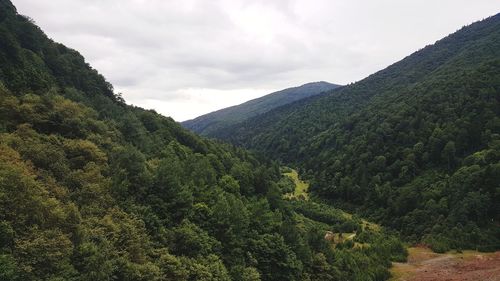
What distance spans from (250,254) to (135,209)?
47.8 ft

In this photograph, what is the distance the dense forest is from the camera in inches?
1240

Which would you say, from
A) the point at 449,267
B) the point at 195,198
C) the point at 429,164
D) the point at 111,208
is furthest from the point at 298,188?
the point at 111,208

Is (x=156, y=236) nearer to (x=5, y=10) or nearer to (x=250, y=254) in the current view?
(x=250, y=254)

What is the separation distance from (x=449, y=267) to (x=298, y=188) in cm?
7859

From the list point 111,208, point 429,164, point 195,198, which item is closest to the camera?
point 111,208

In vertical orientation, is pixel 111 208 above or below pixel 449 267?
above

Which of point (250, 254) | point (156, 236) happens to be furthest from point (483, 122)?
point (156, 236)

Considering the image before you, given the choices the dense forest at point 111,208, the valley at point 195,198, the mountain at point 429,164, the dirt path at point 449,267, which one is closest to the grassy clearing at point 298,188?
the mountain at point 429,164

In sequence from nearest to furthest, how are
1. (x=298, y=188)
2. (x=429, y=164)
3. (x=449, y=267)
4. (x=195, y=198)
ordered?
1. (x=195, y=198)
2. (x=449, y=267)
3. (x=429, y=164)
4. (x=298, y=188)

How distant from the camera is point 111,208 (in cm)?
4112

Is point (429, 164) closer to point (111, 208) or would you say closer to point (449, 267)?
point (449, 267)

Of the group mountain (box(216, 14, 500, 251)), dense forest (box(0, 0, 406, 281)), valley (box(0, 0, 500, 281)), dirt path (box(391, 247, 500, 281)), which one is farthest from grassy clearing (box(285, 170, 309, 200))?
dirt path (box(391, 247, 500, 281))

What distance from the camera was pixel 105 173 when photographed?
46.5 m

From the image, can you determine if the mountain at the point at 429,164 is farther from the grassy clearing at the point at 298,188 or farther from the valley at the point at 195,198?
the grassy clearing at the point at 298,188
